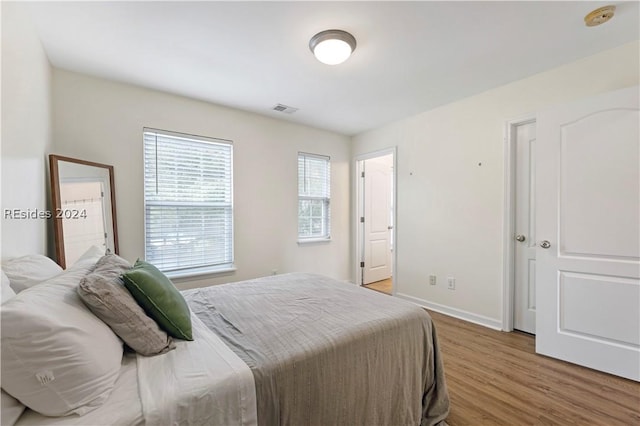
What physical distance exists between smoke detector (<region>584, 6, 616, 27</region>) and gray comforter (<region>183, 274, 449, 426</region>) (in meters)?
2.26

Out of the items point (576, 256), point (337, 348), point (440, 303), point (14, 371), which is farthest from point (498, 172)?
point (14, 371)

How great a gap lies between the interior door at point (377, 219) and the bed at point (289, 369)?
9.24 ft

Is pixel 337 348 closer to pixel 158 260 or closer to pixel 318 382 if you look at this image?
pixel 318 382

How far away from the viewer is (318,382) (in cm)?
119

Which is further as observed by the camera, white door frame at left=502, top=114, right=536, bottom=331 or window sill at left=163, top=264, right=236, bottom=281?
window sill at left=163, top=264, right=236, bottom=281

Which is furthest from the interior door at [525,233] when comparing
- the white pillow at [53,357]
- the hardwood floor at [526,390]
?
the white pillow at [53,357]

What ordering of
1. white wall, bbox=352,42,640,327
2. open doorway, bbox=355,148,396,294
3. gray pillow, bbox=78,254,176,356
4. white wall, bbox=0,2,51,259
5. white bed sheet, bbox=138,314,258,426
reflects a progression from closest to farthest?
Result: white bed sheet, bbox=138,314,258,426 → gray pillow, bbox=78,254,176,356 → white wall, bbox=0,2,51,259 → white wall, bbox=352,42,640,327 → open doorway, bbox=355,148,396,294

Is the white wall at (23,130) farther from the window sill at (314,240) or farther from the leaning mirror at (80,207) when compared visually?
the window sill at (314,240)

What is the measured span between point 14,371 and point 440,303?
364 cm

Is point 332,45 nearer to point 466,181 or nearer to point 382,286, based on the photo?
point 466,181

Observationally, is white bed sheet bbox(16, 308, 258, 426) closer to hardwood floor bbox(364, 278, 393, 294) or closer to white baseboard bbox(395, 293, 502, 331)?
white baseboard bbox(395, 293, 502, 331)

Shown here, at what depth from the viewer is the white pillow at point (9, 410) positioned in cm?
73

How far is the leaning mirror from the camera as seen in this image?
→ 2.20 m

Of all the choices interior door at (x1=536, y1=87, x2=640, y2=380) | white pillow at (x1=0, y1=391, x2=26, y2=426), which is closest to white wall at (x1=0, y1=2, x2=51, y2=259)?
white pillow at (x1=0, y1=391, x2=26, y2=426)
